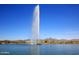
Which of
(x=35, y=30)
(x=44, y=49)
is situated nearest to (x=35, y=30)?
(x=35, y=30)

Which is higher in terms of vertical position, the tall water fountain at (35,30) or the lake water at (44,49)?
the tall water fountain at (35,30)

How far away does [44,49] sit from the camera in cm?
268

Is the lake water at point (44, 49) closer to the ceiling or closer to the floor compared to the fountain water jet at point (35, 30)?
closer to the floor

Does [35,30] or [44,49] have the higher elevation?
[35,30]

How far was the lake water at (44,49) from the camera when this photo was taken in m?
2.68

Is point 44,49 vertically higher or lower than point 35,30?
lower

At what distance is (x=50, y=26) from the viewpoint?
→ 2.73 m

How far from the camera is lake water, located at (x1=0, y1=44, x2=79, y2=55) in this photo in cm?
268

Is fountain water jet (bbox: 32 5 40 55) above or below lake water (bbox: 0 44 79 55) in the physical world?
above

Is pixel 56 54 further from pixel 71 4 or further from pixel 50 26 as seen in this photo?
pixel 71 4

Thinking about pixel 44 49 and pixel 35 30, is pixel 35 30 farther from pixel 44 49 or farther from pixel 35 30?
pixel 44 49
